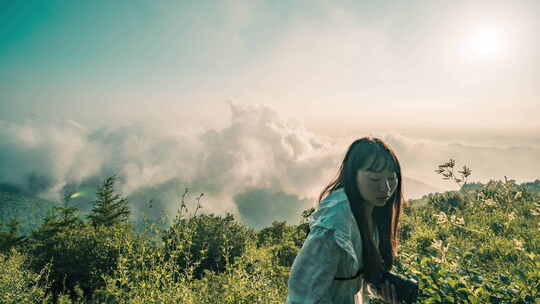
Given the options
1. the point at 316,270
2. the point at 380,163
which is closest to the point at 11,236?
the point at 316,270

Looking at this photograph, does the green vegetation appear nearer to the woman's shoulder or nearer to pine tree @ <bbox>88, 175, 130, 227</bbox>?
the woman's shoulder

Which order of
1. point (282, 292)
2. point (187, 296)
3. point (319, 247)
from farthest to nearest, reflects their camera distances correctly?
1. point (282, 292)
2. point (187, 296)
3. point (319, 247)

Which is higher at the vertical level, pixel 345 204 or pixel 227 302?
pixel 345 204

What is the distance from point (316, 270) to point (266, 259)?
457 centimetres

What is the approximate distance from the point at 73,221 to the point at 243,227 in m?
21.3

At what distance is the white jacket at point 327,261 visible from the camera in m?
1.39

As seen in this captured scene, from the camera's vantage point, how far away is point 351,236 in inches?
62.0

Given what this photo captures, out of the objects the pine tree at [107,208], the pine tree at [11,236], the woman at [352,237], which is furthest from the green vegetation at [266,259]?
the pine tree at [11,236]

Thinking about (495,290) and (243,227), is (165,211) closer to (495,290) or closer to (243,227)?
(495,290)

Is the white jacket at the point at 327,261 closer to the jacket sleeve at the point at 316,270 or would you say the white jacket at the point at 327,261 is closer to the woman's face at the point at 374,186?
the jacket sleeve at the point at 316,270

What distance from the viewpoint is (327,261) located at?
1415 millimetres

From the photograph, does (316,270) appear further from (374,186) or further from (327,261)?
(374,186)

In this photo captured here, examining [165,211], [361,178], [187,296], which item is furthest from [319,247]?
[165,211]

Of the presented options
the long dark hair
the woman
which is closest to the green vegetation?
the woman
